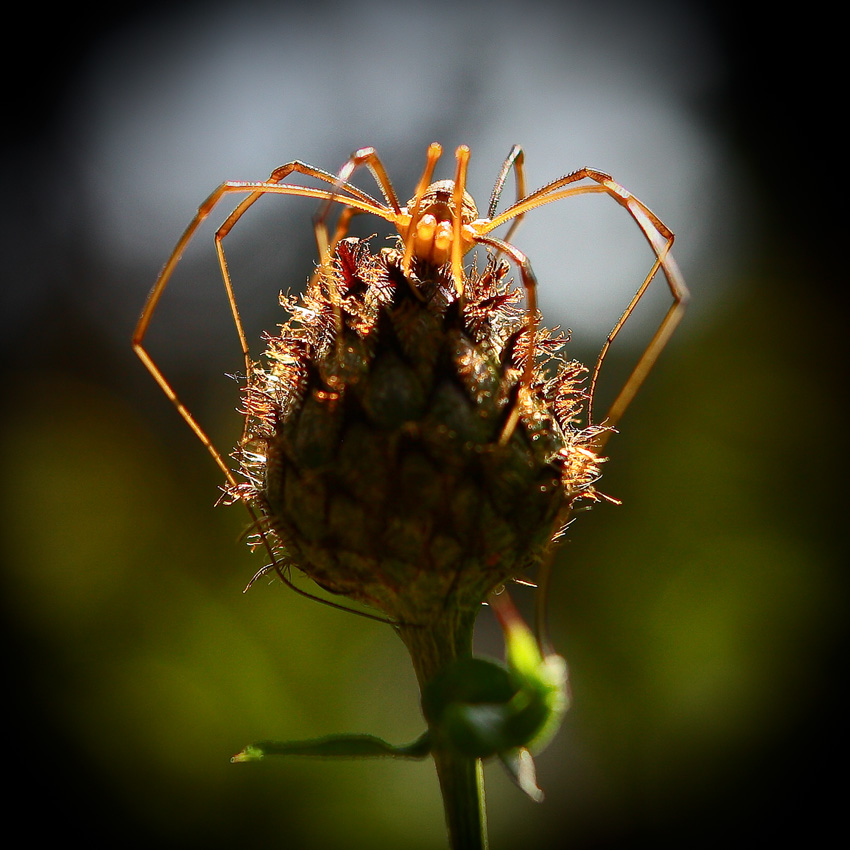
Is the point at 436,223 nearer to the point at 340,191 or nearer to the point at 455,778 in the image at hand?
the point at 340,191

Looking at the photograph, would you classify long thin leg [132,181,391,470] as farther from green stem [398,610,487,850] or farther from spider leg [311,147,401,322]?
green stem [398,610,487,850]

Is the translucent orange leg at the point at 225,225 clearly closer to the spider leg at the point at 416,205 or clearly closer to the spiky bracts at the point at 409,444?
the spider leg at the point at 416,205

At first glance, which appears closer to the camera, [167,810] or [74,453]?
Answer: [167,810]

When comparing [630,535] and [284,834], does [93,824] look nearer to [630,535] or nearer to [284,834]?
[284,834]

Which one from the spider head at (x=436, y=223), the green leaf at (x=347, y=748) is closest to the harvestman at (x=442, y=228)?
the spider head at (x=436, y=223)

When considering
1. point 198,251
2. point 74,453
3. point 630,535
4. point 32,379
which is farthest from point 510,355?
point 198,251

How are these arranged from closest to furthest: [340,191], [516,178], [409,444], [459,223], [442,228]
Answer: [409,444]
[459,223]
[442,228]
[340,191]
[516,178]

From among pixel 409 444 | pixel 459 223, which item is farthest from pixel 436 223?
pixel 409 444

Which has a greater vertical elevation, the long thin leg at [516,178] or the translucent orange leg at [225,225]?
the long thin leg at [516,178]
